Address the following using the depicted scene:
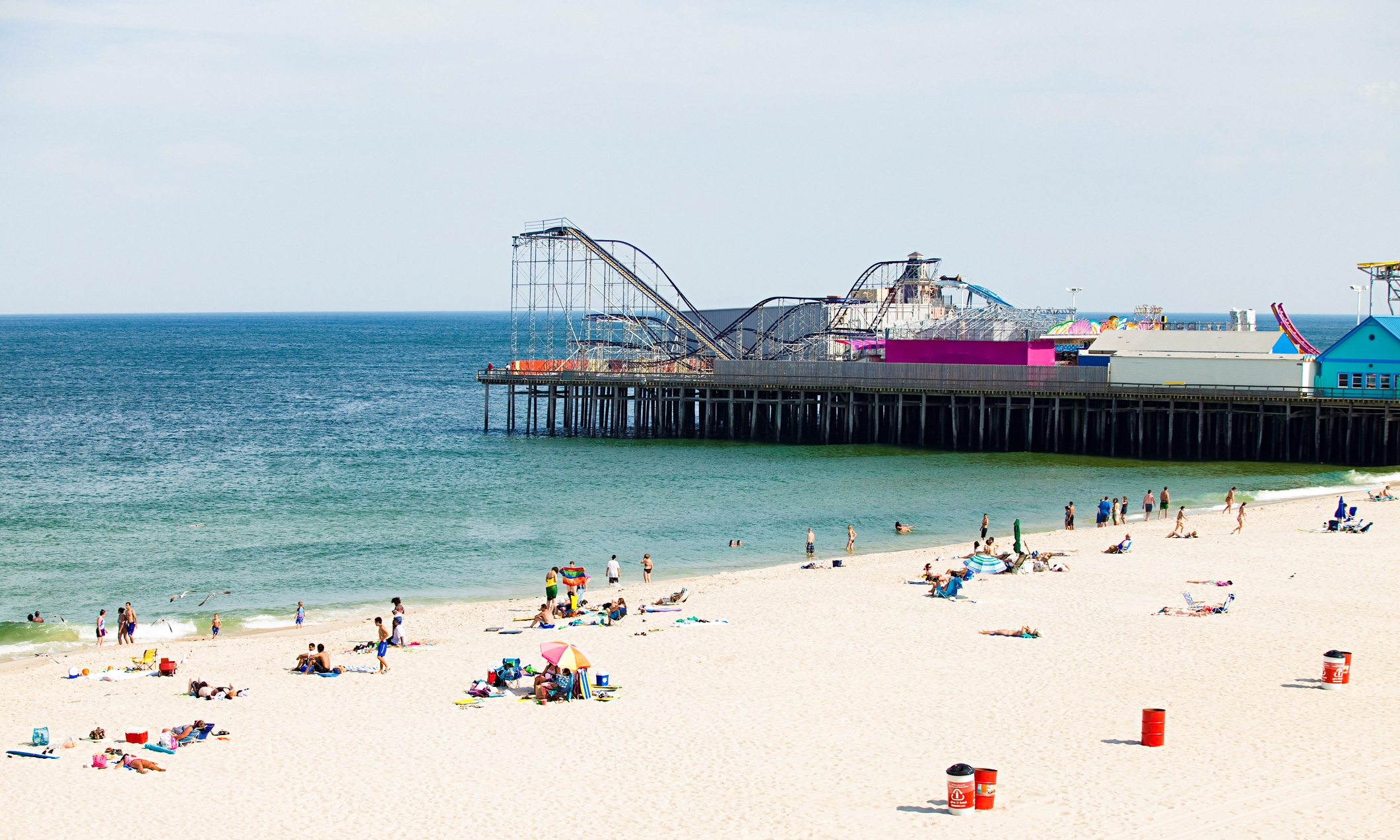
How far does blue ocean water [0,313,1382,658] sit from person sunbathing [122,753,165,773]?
9.84 metres

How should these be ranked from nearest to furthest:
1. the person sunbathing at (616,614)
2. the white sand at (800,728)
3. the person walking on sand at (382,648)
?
the white sand at (800,728) → the person walking on sand at (382,648) → the person sunbathing at (616,614)

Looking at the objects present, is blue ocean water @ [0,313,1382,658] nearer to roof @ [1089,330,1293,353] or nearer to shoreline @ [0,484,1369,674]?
shoreline @ [0,484,1369,674]

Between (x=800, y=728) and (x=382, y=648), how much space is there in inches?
296

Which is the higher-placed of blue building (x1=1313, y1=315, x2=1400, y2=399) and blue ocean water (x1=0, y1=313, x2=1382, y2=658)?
blue building (x1=1313, y1=315, x2=1400, y2=399)

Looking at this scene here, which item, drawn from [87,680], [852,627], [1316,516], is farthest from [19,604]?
[1316,516]

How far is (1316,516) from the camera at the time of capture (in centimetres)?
3428

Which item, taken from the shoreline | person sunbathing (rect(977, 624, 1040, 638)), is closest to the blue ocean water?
the shoreline

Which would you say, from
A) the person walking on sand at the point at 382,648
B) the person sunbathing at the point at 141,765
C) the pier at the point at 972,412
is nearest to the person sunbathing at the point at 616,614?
the person walking on sand at the point at 382,648

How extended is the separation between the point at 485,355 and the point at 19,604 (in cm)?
12314

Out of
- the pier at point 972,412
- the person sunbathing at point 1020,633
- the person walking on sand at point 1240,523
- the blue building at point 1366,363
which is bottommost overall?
the person sunbathing at point 1020,633

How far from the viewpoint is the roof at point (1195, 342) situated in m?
50.1

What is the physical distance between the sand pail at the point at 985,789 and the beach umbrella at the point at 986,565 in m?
13.9

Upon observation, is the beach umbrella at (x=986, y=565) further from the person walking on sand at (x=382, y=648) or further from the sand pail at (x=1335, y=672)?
the person walking on sand at (x=382, y=648)

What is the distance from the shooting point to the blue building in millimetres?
46406
